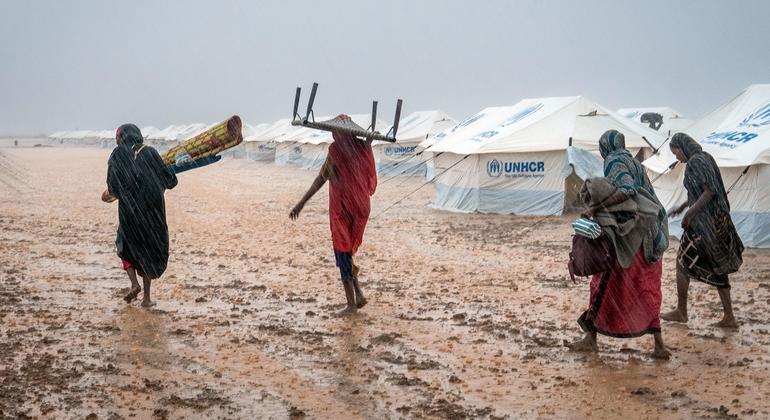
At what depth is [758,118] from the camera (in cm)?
1077

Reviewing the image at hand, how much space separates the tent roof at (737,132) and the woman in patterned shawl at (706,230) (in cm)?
440

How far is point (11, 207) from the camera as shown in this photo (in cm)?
1483

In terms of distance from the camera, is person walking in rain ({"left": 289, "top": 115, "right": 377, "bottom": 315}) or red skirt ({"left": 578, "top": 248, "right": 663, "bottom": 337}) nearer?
red skirt ({"left": 578, "top": 248, "right": 663, "bottom": 337})

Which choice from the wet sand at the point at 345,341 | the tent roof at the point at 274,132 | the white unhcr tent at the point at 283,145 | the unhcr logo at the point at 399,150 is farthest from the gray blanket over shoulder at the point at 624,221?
the tent roof at the point at 274,132

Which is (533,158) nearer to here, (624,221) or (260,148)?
(624,221)

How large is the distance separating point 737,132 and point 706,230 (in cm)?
554

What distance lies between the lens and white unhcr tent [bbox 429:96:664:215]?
14398 millimetres

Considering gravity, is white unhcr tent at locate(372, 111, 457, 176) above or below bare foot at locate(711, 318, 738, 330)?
above

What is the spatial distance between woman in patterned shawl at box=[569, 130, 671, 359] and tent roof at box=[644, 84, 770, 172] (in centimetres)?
561

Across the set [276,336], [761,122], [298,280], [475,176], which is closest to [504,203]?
[475,176]

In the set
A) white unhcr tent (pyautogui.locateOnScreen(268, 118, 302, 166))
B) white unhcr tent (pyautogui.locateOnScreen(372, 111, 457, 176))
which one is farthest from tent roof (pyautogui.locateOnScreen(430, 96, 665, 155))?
white unhcr tent (pyautogui.locateOnScreen(268, 118, 302, 166))

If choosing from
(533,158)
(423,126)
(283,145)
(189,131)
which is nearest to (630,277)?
(533,158)

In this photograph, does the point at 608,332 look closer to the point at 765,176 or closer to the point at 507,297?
the point at 507,297

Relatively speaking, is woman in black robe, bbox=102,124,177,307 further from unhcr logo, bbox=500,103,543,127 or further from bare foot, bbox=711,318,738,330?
A: unhcr logo, bbox=500,103,543,127
